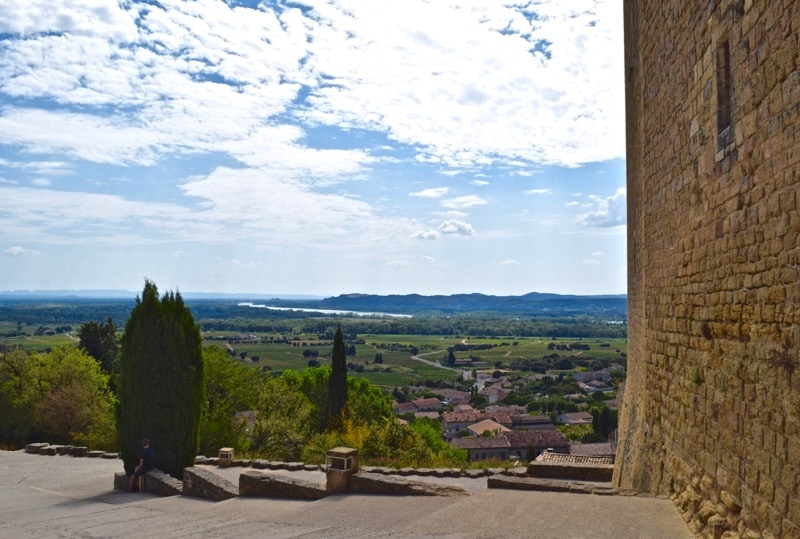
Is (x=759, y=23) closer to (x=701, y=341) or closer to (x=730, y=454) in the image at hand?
(x=701, y=341)

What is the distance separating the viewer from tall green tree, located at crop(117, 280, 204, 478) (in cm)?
1463

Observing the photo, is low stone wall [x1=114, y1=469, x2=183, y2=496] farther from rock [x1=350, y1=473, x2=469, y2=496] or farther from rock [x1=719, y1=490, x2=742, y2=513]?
rock [x1=719, y1=490, x2=742, y2=513]

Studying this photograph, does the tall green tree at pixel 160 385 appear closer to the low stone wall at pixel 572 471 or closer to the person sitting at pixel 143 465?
the person sitting at pixel 143 465

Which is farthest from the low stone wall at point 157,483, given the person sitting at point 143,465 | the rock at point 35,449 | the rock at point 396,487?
the rock at point 35,449

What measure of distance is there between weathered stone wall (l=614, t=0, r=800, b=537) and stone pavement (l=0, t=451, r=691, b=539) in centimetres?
74

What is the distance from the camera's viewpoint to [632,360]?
11.8 meters

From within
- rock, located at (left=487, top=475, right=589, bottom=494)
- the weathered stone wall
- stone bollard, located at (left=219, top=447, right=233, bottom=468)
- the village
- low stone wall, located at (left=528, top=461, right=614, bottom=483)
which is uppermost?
the weathered stone wall

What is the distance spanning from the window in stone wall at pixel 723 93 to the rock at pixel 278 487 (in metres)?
7.80

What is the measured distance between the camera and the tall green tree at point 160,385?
14633 mm

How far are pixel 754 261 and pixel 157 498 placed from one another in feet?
38.8

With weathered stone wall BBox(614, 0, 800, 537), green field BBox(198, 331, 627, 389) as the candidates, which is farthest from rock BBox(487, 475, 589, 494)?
green field BBox(198, 331, 627, 389)

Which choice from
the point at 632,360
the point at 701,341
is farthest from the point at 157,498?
the point at 701,341

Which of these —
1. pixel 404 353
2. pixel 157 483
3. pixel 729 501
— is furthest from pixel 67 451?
pixel 404 353

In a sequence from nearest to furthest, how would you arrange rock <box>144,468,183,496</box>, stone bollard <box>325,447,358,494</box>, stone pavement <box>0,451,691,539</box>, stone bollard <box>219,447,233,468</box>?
stone pavement <box>0,451,691,539</box>, stone bollard <box>325,447,358,494</box>, rock <box>144,468,183,496</box>, stone bollard <box>219,447,233,468</box>
